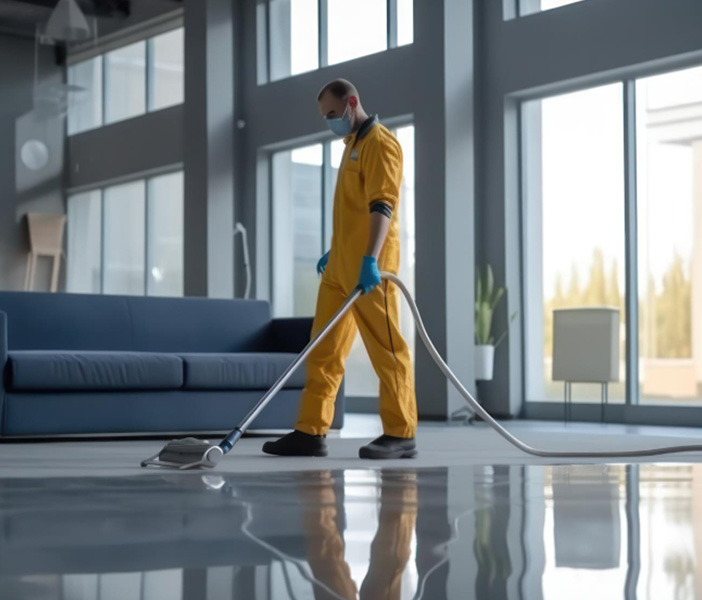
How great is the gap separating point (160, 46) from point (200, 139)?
206cm

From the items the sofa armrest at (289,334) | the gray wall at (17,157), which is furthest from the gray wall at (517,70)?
the gray wall at (17,157)

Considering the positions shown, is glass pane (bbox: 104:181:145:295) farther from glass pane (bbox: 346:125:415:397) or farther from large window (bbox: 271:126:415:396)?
glass pane (bbox: 346:125:415:397)

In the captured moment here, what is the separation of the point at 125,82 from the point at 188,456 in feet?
30.0

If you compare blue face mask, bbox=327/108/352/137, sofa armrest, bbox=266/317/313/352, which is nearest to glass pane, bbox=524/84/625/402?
sofa armrest, bbox=266/317/313/352

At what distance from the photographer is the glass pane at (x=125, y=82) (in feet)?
39.4

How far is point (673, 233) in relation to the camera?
7.23m

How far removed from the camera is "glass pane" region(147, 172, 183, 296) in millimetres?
11750

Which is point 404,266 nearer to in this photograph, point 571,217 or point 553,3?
point 571,217

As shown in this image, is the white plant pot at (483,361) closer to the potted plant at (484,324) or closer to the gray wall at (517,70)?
the potted plant at (484,324)

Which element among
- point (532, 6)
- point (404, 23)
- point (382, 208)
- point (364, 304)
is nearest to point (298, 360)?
point (364, 304)

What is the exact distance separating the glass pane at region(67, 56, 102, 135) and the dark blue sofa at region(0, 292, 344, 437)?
6322mm

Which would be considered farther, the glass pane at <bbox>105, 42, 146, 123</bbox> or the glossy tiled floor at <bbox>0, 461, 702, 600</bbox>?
the glass pane at <bbox>105, 42, 146, 123</bbox>

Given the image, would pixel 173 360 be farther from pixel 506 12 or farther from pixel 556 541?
pixel 506 12

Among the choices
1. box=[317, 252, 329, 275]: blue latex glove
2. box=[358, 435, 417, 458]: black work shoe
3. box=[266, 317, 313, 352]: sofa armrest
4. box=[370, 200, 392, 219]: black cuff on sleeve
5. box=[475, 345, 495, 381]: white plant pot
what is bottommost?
box=[358, 435, 417, 458]: black work shoe
